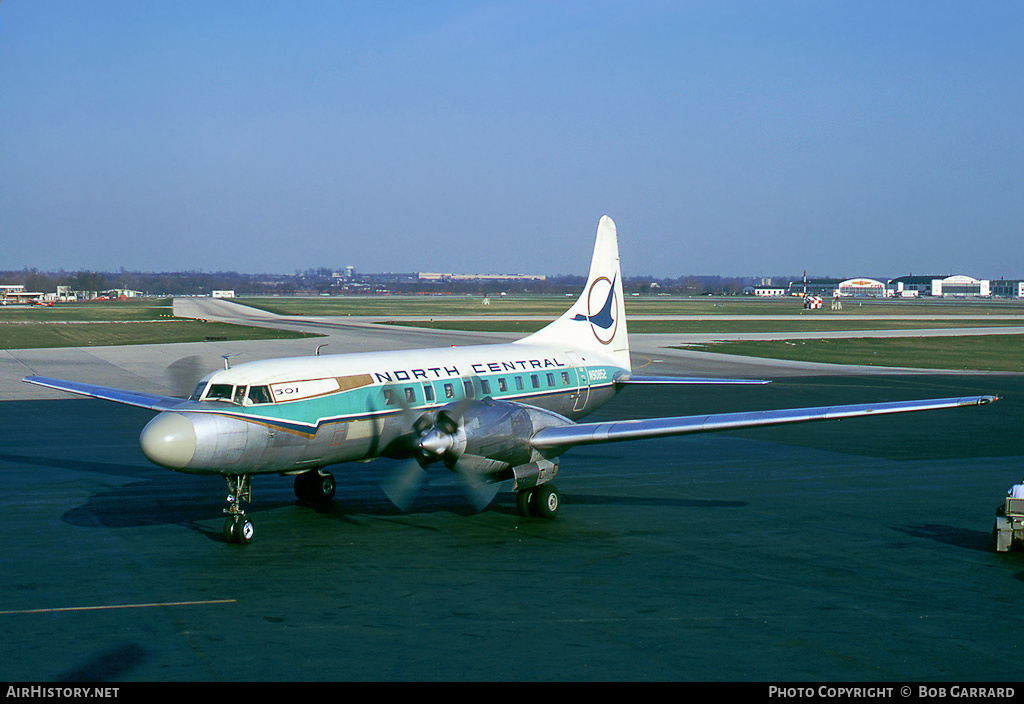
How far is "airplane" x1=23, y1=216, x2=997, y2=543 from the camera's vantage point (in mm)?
17250

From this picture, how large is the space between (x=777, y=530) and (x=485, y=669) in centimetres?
913

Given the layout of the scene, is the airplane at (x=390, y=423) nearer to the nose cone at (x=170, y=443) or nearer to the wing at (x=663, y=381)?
the nose cone at (x=170, y=443)

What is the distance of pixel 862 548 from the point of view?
17344 mm

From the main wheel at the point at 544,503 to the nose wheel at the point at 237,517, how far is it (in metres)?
5.68

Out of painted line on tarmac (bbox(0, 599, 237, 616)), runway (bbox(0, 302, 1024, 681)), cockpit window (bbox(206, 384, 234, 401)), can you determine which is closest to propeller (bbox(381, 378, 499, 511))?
runway (bbox(0, 302, 1024, 681))

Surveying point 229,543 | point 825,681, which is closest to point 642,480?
point 229,543

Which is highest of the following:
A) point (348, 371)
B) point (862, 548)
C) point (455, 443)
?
point (348, 371)

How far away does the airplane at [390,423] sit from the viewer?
17.2 meters

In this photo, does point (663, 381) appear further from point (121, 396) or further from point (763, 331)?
point (763, 331)

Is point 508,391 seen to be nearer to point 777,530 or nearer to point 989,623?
point 777,530

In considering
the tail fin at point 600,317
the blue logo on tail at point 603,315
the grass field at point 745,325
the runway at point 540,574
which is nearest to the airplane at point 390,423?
the runway at point 540,574

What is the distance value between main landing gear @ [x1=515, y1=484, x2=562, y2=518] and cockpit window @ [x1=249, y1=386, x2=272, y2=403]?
5546 mm

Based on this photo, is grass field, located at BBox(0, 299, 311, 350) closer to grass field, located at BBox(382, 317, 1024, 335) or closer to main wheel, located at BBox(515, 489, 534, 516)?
grass field, located at BBox(382, 317, 1024, 335)

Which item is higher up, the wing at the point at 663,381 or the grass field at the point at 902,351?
the wing at the point at 663,381
